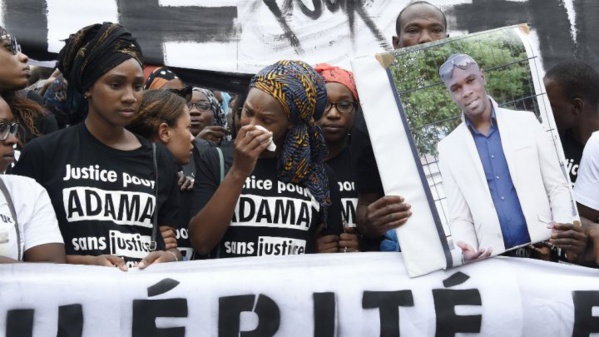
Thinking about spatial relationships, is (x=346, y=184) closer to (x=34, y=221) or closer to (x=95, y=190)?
(x=95, y=190)

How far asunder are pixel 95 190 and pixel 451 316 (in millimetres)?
1299

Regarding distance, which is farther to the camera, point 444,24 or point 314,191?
point 444,24

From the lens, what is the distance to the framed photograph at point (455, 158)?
351 centimetres

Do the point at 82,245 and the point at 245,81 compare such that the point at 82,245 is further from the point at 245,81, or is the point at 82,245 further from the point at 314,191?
the point at 245,81

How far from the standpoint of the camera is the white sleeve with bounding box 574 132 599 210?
3.94 metres

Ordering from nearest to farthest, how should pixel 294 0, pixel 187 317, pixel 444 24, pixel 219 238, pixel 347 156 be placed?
pixel 187 317, pixel 219 238, pixel 347 156, pixel 444 24, pixel 294 0

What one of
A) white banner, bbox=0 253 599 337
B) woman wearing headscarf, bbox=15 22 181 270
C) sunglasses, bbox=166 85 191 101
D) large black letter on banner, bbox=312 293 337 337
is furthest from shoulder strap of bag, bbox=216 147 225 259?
sunglasses, bbox=166 85 191 101

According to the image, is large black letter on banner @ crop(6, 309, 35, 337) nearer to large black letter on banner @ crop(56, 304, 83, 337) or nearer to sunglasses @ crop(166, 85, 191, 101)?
large black letter on banner @ crop(56, 304, 83, 337)

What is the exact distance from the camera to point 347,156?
4.51 m

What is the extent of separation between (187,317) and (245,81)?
2.00 meters

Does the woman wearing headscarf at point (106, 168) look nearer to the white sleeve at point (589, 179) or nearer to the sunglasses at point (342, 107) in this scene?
the sunglasses at point (342, 107)

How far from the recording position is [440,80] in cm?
355

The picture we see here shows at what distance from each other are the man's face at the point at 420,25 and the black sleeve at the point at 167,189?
143 cm

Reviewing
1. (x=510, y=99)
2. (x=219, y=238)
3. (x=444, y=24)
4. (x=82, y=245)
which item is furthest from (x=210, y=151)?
(x=444, y=24)
